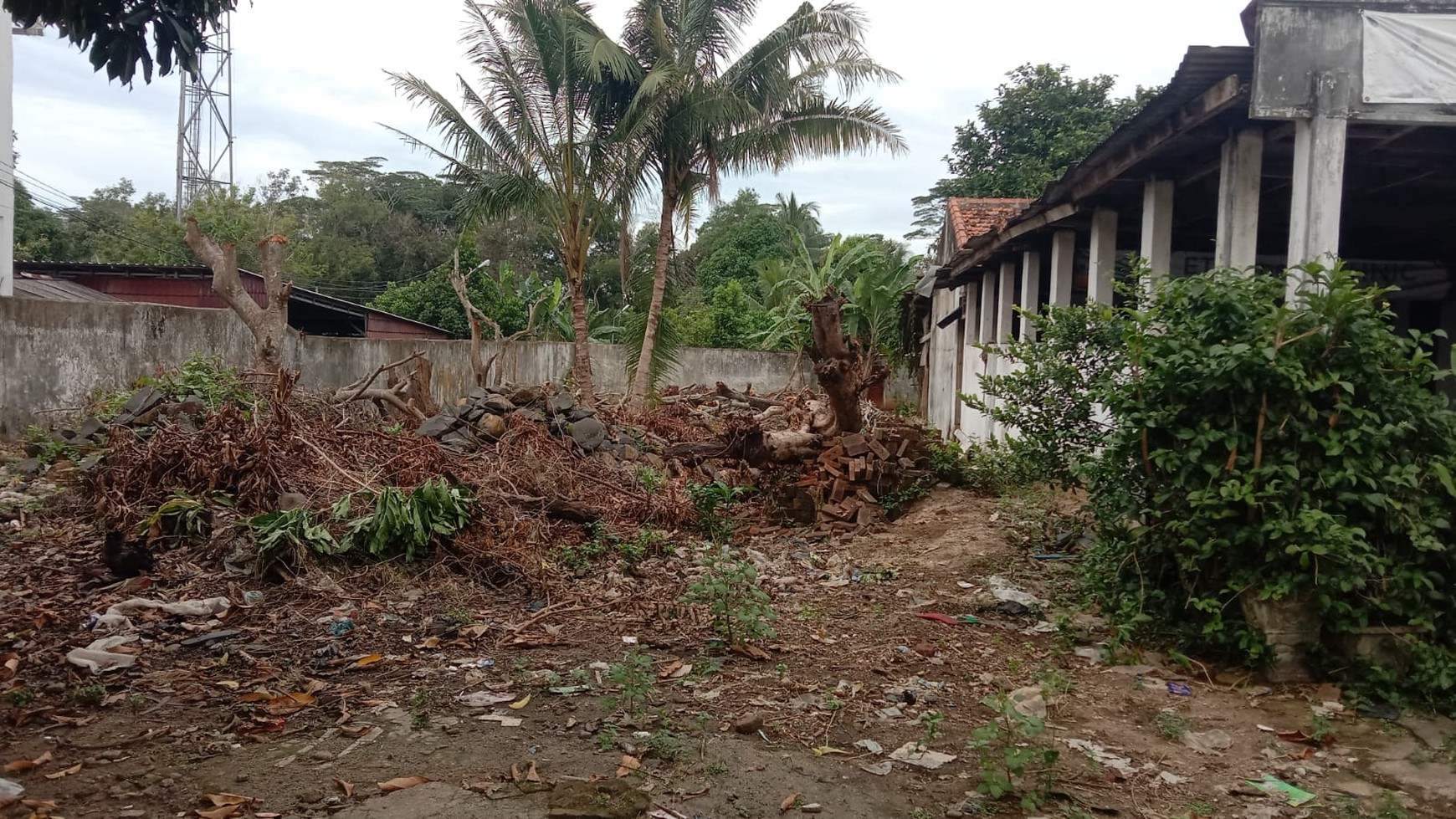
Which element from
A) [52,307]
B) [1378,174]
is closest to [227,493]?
[52,307]

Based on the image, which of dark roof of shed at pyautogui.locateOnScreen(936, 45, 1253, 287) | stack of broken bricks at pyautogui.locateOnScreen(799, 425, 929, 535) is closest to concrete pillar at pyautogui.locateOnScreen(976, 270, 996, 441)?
stack of broken bricks at pyautogui.locateOnScreen(799, 425, 929, 535)

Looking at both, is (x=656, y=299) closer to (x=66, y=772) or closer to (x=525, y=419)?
(x=525, y=419)

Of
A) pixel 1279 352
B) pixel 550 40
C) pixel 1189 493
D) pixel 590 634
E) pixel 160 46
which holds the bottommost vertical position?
pixel 590 634

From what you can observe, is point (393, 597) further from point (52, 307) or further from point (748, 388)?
point (748, 388)

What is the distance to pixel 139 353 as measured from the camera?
11.6 meters

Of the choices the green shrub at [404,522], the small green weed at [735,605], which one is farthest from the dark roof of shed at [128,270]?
the small green weed at [735,605]

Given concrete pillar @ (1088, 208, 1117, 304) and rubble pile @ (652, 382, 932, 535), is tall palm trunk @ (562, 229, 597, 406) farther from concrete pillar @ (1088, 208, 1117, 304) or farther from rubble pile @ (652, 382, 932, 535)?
concrete pillar @ (1088, 208, 1117, 304)

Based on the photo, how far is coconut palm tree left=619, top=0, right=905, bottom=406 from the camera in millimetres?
13742

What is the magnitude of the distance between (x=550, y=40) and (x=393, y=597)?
9196 mm

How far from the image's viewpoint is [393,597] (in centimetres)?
598

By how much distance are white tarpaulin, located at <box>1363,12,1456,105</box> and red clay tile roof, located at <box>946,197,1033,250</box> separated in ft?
27.9

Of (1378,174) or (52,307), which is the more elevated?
(1378,174)

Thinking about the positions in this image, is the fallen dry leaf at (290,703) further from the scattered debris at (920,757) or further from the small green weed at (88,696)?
the scattered debris at (920,757)

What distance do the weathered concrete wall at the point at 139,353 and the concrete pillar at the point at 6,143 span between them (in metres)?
3.65
